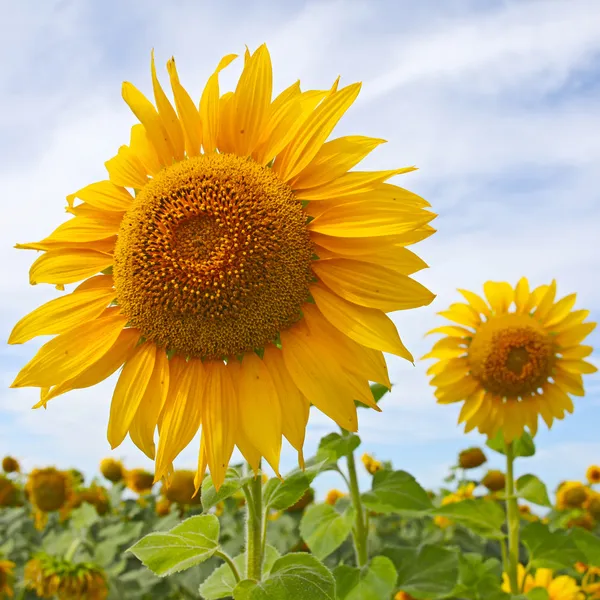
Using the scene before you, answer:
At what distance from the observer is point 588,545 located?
4.01m

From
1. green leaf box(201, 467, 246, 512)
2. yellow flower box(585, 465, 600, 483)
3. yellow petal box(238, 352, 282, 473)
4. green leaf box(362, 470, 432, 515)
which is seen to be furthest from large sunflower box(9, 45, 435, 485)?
yellow flower box(585, 465, 600, 483)

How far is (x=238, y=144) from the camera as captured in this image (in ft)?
7.50

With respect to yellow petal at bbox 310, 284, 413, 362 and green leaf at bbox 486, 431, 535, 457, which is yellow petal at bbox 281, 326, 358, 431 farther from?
Answer: green leaf at bbox 486, 431, 535, 457

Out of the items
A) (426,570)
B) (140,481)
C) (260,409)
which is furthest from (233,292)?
(140,481)

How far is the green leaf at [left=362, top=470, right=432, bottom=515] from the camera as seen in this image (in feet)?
10.2

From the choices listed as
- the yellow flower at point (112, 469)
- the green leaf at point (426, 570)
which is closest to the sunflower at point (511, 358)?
the green leaf at point (426, 570)

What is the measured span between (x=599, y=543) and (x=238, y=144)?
124 inches

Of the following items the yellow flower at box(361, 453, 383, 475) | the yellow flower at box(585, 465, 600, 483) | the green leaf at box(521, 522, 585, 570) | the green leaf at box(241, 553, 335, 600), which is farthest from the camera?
the yellow flower at box(585, 465, 600, 483)

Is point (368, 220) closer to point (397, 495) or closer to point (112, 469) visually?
point (397, 495)

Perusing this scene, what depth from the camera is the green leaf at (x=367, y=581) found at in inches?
109

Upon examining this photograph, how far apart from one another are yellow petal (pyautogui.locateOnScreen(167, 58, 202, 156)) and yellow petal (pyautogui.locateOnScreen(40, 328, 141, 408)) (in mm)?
627

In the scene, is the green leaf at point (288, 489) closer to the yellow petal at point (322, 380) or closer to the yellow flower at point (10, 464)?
the yellow petal at point (322, 380)

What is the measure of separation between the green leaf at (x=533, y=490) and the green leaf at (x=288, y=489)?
6.77 ft

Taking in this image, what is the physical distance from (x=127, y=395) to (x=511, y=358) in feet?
9.85
